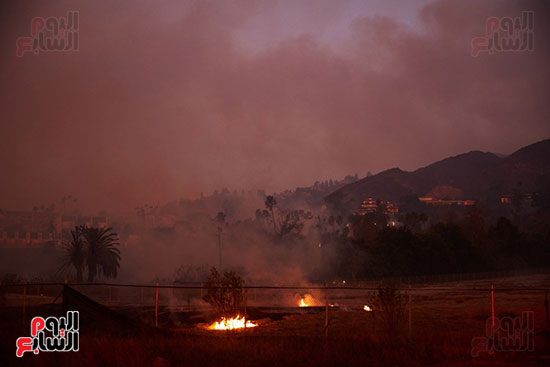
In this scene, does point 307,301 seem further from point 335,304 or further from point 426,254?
point 426,254

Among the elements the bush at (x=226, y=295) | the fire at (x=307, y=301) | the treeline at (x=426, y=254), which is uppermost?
the bush at (x=226, y=295)

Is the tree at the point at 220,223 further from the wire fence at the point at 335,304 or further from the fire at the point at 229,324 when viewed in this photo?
the fire at the point at 229,324

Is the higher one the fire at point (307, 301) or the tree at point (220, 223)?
the tree at point (220, 223)

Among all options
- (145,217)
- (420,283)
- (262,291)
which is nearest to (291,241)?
(420,283)

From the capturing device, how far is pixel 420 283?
67688mm

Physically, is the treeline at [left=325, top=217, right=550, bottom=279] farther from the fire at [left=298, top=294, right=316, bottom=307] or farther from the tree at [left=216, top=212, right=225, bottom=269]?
the tree at [left=216, top=212, right=225, bottom=269]

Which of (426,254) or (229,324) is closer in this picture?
(229,324)

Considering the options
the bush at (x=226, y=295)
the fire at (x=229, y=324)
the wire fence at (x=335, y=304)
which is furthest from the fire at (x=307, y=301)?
the bush at (x=226, y=295)

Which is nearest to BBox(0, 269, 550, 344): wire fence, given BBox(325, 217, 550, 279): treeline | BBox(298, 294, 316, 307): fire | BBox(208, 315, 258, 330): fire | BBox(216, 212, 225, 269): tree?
BBox(298, 294, 316, 307): fire

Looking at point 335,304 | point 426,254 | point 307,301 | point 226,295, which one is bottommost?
point 307,301

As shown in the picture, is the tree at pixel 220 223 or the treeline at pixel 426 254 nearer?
the treeline at pixel 426 254

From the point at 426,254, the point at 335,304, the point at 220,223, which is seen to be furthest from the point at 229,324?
the point at 220,223

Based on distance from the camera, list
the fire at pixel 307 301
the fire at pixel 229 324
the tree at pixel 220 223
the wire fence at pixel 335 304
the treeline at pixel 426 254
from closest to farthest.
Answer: the wire fence at pixel 335 304 < the fire at pixel 229 324 < the fire at pixel 307 301 < the treeline at pixel 426 254 < the tree at pixel 220 223

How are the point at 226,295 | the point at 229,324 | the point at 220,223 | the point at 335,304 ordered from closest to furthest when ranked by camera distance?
1. the point at 226,295
2. the point at 229,324
3. the point at 335,304
4. the point at 220,223
